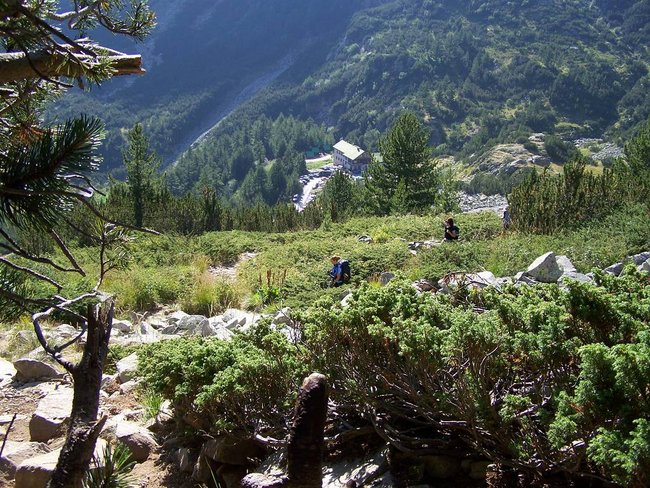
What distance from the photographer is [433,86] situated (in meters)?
150

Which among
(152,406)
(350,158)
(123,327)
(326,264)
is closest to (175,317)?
(123,327)

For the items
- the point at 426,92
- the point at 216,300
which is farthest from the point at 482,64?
the point at 216,300

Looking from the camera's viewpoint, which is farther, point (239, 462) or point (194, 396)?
point (194, 396)

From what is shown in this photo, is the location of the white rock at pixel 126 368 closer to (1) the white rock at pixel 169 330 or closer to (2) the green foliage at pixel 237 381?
(1) the white rock at pixel 169 330

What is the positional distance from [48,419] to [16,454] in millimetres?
764

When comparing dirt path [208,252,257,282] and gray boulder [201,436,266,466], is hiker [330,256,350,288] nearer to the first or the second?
dirt path [208,252,257,282]

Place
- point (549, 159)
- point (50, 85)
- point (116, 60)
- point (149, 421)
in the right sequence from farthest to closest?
1. point (549, 159)
2. point (149, 421)
3. point (50, 85)
4. point (116, 60)

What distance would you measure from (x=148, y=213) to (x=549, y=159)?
3273 inches

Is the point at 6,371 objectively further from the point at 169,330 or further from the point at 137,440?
the point at 137,440

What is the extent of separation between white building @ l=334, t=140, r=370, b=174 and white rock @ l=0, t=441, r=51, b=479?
113223 millimetres

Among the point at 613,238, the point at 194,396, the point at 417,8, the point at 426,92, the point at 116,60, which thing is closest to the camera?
the point at 116,60

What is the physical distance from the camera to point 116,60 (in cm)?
237

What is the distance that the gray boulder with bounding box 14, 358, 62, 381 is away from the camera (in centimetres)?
643

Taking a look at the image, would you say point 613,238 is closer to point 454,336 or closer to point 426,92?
point 454,336
